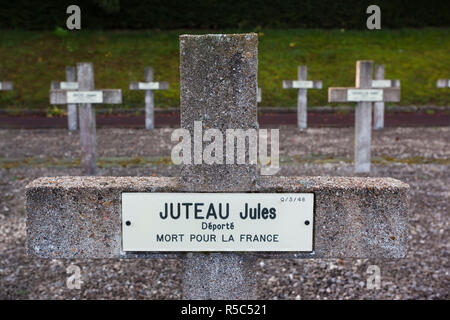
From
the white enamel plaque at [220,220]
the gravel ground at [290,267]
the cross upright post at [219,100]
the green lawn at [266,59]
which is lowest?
the gravel ground at [290,267]

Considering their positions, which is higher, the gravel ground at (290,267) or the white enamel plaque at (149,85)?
A: the white enamel plaque at (149,85)

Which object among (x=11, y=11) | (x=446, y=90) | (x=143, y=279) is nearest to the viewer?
(x=143, y=279)

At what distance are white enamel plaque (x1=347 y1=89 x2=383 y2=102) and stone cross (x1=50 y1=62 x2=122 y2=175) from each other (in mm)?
3484

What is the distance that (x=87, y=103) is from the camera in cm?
750

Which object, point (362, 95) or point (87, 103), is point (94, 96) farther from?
point (362, 95)

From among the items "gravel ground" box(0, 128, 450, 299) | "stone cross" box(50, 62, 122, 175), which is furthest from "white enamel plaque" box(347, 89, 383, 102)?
"stone cross" box(50, 62, 122, 175)

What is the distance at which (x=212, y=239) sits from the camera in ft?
5.59

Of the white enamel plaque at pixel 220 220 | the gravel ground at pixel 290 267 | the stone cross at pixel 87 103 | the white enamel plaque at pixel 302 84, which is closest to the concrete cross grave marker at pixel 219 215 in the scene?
the white enamel plaque at pixel 220 220


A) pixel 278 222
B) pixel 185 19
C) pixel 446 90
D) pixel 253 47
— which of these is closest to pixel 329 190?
pixel 278 222

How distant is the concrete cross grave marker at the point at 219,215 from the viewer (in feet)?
5.49

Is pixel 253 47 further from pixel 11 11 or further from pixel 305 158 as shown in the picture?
pixel 11 11

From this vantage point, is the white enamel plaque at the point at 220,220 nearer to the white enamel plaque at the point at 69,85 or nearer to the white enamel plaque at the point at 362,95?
the white enamel plaque at the point at 362,95

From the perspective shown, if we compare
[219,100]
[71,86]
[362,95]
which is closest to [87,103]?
[362,95]

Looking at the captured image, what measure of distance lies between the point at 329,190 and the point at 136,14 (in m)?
22.9
